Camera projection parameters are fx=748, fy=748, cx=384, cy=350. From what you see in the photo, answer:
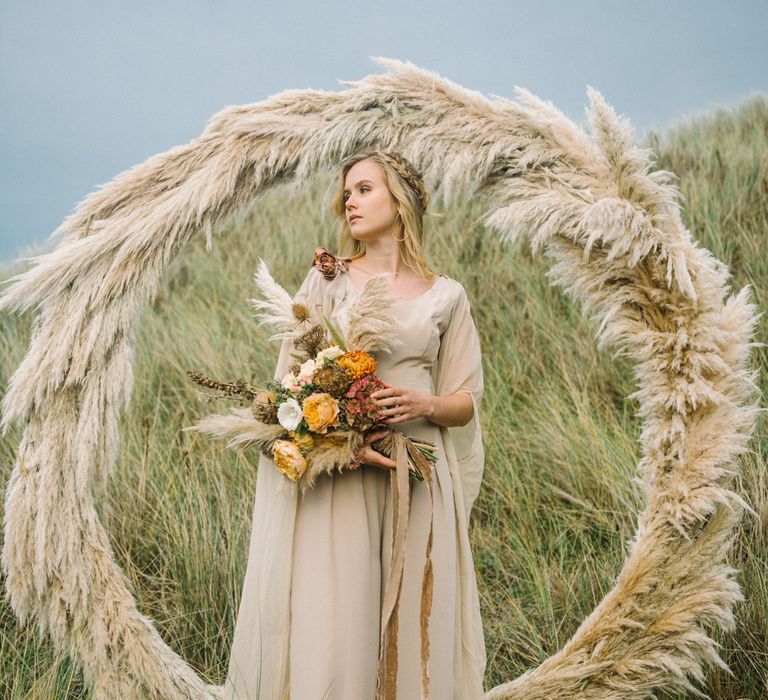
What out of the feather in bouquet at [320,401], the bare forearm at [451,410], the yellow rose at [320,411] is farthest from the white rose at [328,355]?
the bare forearm at [451,410]

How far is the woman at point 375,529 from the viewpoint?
2188 millimetres

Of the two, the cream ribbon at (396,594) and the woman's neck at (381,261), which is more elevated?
the woman's neck at (381,261)

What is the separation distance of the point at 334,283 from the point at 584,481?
1807 millimetres

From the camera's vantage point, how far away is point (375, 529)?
89.7 inches

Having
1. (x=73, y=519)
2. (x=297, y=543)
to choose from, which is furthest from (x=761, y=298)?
(x=73, y=519)

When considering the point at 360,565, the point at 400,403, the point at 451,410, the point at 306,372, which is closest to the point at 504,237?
the point at 451,410

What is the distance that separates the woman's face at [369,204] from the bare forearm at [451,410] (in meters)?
0.58

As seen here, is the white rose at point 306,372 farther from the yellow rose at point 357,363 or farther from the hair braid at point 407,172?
the hair braid at point 407,172

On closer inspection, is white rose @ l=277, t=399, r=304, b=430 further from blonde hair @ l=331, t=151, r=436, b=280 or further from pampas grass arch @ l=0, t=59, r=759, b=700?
pampas grass arch @ l=0, t=59, r=759, b=700

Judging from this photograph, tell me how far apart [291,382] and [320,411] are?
0.16 metres

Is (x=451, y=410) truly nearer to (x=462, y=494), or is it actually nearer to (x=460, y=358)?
(x=460, y=358)

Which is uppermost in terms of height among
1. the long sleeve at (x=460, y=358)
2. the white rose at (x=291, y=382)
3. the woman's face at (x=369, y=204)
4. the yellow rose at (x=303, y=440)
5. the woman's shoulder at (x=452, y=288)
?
the woman's face at (x=369, y=204)

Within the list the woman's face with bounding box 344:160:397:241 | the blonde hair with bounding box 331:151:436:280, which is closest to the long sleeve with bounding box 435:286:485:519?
the blonde hair with bounding box 331:151:436:280

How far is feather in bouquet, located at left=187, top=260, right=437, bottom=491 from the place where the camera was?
2066 mm
